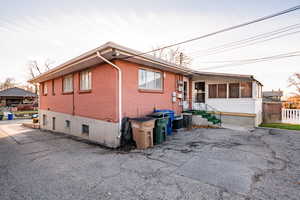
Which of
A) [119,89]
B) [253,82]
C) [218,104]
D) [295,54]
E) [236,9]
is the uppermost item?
[236,9]

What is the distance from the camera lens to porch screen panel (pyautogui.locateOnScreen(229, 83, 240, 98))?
364 inches

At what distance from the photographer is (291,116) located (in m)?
10.5

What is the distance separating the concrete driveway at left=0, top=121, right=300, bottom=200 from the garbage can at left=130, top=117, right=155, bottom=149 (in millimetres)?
346

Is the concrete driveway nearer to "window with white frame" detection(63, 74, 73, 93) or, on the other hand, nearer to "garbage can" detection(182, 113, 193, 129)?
"garbage can" detection(182, 113, 193, 129)

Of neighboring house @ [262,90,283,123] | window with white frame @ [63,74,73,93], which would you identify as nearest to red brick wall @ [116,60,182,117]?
window with white frame @ [63,74,73,93]

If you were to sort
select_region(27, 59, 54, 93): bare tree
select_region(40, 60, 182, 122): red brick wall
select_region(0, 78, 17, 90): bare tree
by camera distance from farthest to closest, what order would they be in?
select_region(0, 78, 17, 90): bare tree
select_region(27, 59, 54, 93): bare tree
select_region(40, 60, 182, 122): red brick wall

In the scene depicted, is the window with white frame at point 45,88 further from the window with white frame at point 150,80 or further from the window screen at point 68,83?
the window with white frame at point 150,80

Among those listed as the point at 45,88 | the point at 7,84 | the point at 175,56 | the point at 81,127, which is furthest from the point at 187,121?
the point at 7,84

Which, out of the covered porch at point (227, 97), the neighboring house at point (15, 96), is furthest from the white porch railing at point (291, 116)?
the neighboring house at point (15, 96)

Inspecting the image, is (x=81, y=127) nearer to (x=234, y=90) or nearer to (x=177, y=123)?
(x=177, y=123)

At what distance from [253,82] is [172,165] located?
26.9 ft

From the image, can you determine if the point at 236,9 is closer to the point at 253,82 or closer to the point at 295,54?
the point at 295,54

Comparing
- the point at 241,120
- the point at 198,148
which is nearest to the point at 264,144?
the point at 198,148

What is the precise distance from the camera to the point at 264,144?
543 cm
